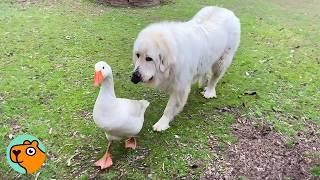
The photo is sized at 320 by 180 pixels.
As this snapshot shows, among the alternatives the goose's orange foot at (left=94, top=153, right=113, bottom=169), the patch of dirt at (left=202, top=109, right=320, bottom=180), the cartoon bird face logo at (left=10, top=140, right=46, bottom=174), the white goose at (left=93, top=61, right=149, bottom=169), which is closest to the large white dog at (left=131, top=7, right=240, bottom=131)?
the white goose at (left=93, top=61, right=149, bottom=169)

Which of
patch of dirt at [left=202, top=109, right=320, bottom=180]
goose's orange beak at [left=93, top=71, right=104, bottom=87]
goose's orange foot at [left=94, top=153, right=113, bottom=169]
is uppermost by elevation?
goose's orange beak at [left=93, top=71, right=104, bottom=87]

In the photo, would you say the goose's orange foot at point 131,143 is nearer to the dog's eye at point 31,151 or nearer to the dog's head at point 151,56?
the dog's head at point 151,56

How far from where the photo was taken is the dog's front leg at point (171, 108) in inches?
168

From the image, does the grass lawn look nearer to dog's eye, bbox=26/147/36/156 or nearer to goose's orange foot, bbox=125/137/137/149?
goose's orange foot, bbox=125/137/137/149

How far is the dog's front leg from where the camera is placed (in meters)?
4.28

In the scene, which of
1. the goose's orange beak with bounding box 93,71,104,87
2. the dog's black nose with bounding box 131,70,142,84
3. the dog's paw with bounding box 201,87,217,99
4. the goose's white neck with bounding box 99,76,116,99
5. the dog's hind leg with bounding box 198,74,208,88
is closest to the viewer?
the goose's orange beak with bounding box 93,71,104,87

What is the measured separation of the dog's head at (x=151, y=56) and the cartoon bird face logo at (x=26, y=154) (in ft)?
4.50

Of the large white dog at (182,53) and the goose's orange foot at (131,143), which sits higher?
the large white dog at (182,53)

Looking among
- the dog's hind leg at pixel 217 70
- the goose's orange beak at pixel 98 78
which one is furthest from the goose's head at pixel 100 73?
the dog's hind leg at pixel 217 70

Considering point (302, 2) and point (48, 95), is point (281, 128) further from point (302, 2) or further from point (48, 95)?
point (302, 2)

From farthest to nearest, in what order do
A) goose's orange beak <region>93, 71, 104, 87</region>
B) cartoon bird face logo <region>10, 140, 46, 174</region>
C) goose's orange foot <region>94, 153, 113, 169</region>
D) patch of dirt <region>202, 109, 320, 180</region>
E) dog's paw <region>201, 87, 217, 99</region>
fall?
1. dog's paw <region>201, 87, 217, 99</region>
2. patch of dirt <region>202, 109, 320, 180</region>
3. goose's orange foot <region>94, 153, 113, 169</region>
4. goose's orange beak <region>93, 71, 104, 87</region>
5. cartoon bird face logo <region>10, 140, 46, 174</region>

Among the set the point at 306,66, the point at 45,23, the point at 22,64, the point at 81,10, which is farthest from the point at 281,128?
the point at 81,10

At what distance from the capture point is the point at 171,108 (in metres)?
4.33

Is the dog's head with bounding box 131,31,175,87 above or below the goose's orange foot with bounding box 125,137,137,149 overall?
above
